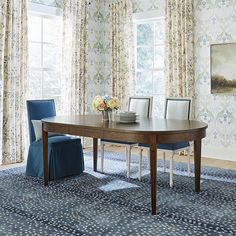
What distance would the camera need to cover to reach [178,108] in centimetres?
446

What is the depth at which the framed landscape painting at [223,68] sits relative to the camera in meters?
5.42

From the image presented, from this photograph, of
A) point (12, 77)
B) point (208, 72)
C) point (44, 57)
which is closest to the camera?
point (12, 77)

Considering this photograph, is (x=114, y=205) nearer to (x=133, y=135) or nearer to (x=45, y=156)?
(x=133, y=135)

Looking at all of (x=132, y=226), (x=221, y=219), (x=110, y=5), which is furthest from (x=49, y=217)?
(x=110, y=5)

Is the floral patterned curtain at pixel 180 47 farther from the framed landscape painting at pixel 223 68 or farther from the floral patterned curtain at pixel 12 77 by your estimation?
the floral patterned curtain at pixel 12 77

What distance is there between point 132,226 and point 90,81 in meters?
4.43

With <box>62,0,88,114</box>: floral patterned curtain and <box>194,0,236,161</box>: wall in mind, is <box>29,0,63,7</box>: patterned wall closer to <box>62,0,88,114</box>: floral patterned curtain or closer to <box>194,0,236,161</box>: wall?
<box>62,0,88,114</box>: floral patterned curtain

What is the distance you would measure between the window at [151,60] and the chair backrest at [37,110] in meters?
2.34

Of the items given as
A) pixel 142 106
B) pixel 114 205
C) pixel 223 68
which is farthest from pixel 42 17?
pixel 114 205

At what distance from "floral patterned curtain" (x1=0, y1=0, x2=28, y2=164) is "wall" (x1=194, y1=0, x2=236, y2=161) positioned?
2.82 metres

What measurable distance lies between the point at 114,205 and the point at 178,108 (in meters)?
1.69

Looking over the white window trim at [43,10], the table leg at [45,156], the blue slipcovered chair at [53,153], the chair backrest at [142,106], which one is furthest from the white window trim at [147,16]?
the table leg at [45,156]

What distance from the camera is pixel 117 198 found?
3.54 meters

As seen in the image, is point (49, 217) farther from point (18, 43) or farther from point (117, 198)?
point (18, 43)
